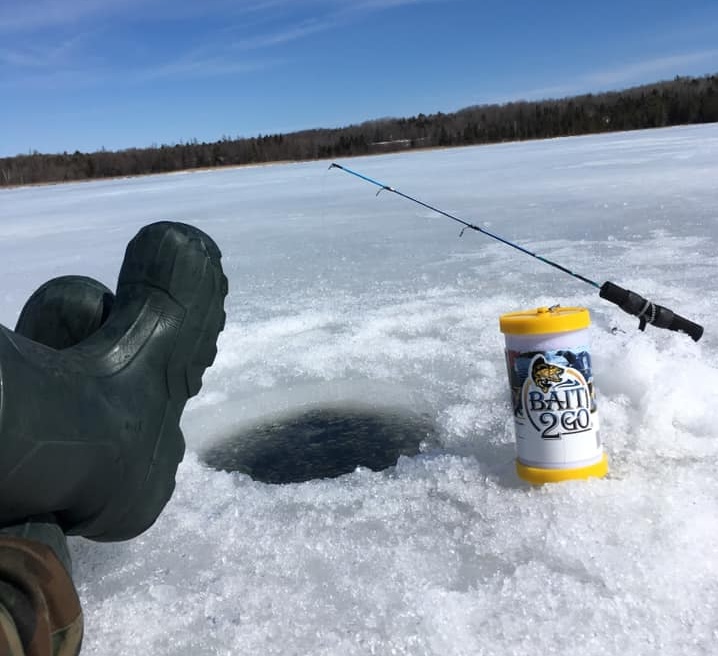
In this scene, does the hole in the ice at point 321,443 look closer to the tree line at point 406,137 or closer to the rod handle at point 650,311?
the rod handle at point 650,311

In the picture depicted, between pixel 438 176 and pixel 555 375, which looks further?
pixel 438 176

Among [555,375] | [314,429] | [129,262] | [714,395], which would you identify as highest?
[129,262]

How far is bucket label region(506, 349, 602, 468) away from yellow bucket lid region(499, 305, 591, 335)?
0.04m

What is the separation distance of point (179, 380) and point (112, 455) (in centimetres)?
29

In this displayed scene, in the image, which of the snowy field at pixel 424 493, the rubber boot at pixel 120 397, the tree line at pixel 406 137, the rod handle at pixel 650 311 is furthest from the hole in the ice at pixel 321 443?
the tree line at pixel 406 137

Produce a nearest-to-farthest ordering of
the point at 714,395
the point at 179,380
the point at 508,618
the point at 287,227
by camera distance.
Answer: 1. the point at 508,618
2. the point at 179,380
3. the point at 714,395
4. the point at 287,227

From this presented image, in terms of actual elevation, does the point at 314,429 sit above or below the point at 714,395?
below

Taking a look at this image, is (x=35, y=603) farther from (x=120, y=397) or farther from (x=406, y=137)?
(x=406, y=137)

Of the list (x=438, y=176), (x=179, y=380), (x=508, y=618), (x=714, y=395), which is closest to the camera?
(x=508, y=618)

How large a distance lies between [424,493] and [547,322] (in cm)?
37

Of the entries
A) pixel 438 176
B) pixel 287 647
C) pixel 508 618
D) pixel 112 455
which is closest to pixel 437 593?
pixel 508 618

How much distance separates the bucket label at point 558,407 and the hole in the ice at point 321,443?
39cm

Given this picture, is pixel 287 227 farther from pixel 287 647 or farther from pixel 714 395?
pixel 287 647

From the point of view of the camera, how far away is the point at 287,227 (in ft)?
16.5
